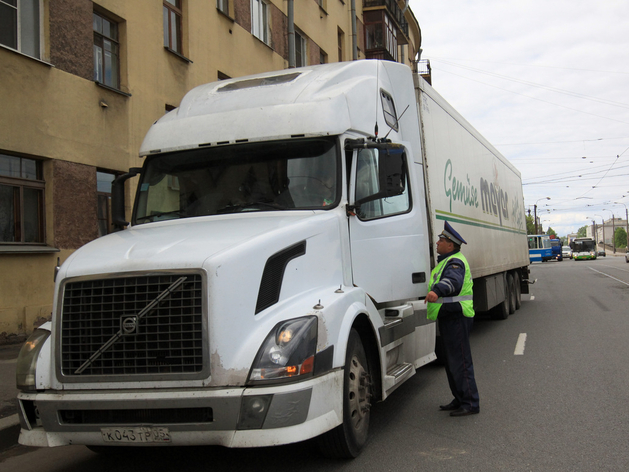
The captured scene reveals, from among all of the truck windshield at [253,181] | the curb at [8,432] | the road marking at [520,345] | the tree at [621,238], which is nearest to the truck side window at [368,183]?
the truck windshield at [253,181]

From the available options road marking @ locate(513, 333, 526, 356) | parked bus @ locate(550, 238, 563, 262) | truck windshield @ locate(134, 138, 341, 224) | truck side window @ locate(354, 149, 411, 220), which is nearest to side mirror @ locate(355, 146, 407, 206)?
truck side window @ locate(354, 149, 411, 220)

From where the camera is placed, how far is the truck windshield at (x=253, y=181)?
5.01 m

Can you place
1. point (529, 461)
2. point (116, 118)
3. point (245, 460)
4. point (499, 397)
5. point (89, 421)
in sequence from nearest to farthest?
point (89, 421)
point (529, 461)
point (245, 460)
point (499, 397)
point (116, 118)

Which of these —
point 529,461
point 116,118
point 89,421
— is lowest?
point 529,461

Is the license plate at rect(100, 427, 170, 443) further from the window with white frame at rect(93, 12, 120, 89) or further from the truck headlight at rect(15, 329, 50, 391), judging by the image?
the window with white frame at rect(93, 12, 120, 89)

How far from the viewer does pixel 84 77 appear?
12.2 metres

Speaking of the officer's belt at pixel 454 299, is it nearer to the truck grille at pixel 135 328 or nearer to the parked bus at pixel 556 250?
the truck grille at pixel 135 328

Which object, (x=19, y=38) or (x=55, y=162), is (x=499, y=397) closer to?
(x=55, y=162)

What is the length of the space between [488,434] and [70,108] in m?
9.74

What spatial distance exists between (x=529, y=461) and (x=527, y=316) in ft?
33.4

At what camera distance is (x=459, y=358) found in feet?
19.5

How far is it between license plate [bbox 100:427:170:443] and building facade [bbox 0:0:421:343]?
6.92 meters

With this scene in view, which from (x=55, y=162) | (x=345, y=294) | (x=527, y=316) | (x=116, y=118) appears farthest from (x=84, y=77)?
(x=527, y=316)

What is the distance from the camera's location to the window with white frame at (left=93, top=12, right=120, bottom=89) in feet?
42.3
